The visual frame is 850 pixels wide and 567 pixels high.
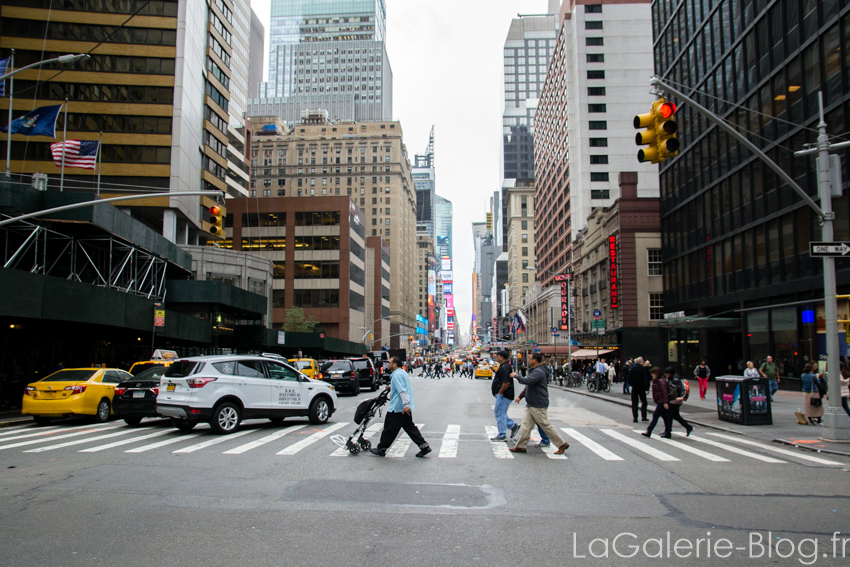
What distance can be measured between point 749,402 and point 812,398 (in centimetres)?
170

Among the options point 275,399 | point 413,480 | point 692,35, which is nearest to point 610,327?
point 692,35

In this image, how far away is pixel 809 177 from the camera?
2812 centimetres

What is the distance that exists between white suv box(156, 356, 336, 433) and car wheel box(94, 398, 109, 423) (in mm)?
3614

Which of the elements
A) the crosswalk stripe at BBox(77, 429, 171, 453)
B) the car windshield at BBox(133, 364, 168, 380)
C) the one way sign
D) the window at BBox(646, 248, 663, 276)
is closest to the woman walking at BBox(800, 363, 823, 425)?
the one way sign

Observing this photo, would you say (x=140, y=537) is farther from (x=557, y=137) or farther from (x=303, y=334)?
(x=557, y=137)

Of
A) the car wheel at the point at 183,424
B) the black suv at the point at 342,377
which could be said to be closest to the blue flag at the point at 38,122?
the car wheel at the point at 183,424

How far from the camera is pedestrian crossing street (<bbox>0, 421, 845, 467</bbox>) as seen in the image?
1072 centimetres

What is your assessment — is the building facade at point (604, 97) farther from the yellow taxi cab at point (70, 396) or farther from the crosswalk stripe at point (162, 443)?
the crosswalk stripe at point (162, 443)

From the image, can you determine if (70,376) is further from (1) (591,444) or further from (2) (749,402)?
(2) (749,402)

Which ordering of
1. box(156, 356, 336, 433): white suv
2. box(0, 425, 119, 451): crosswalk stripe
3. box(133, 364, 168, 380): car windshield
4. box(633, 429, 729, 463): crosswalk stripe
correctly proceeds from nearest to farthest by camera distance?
box(633, 429, 729, 463): crosswalk stripe, box(0, 425, 119, 451): crosswalk stripe, box(156, 356, 336, 433): white suv, box(133, 364, 168, 380): car windshield

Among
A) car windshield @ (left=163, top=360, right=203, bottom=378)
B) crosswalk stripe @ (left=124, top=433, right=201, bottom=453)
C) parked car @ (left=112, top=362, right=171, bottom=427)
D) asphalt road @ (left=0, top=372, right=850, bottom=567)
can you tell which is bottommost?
crosswalk stripe @ (left=124, top=433, right=201, bottom=453)

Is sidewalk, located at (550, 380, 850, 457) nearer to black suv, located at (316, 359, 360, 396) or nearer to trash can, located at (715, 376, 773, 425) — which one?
trash can, located at (715, 376, 773, 425)

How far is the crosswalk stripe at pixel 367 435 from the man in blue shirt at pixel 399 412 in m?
0.60

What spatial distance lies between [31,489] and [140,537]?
10.1ft
